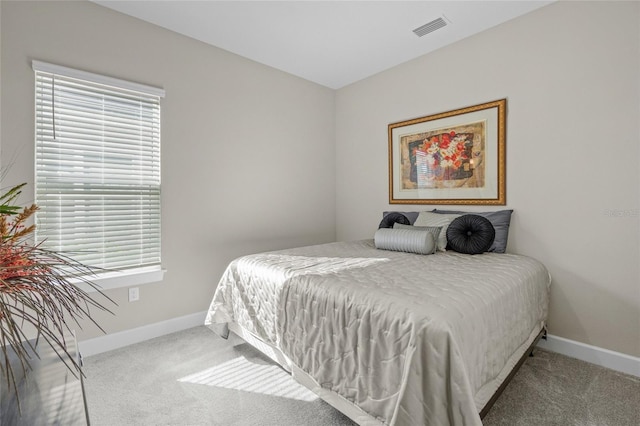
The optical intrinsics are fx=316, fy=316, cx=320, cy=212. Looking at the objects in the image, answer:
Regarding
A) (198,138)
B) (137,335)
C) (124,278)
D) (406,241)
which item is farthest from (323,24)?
(137,335)

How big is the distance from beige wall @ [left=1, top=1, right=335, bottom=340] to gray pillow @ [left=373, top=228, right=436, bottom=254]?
52.3 inches

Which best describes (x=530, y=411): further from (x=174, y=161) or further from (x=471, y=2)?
(x=174, y=161)

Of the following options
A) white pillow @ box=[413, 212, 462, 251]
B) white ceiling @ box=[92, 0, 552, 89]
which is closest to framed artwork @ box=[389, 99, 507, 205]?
white pillow @ box=[413, 212, 462, 251]

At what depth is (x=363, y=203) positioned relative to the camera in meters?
3.95

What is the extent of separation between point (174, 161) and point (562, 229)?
325cm

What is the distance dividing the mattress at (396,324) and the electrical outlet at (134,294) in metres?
0.84

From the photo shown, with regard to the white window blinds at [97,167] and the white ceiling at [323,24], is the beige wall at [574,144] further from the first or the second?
the white window blinds at [97,167]

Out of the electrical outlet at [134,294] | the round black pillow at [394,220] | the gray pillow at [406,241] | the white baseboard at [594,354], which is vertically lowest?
the white baseboard at [594,354]

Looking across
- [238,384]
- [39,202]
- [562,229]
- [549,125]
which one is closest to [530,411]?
[562,229]

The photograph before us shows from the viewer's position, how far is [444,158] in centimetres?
310

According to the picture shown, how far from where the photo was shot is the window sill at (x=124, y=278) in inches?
94.7

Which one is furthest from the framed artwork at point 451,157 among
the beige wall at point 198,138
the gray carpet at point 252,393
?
the gray carpet at point 252,393

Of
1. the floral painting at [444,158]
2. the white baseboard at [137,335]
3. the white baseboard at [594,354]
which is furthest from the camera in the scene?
the floral painting at [444,158]

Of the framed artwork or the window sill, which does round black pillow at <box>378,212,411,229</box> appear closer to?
the framed artwork
